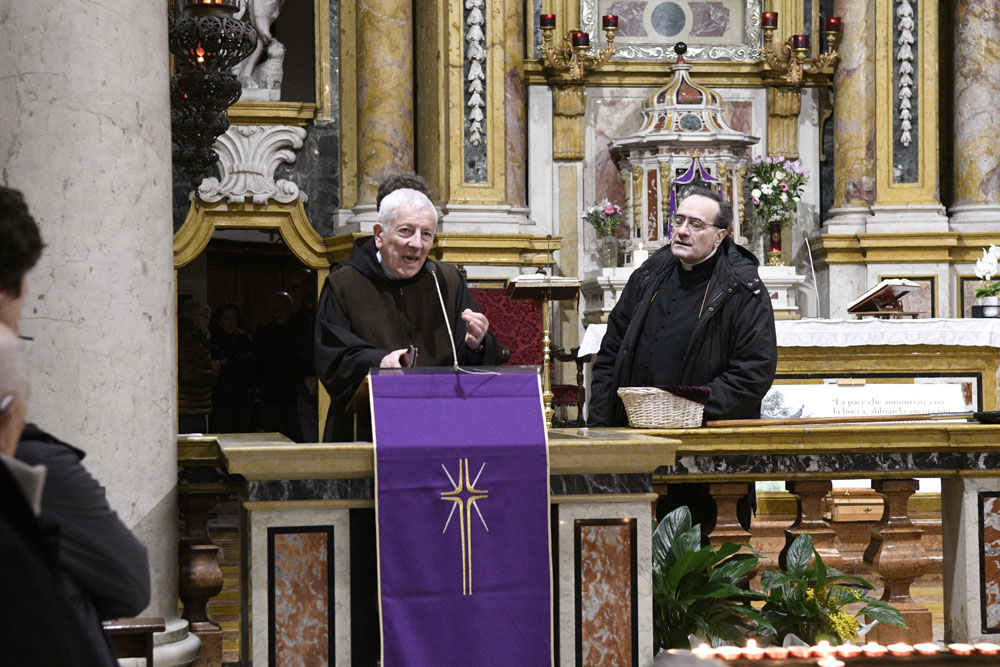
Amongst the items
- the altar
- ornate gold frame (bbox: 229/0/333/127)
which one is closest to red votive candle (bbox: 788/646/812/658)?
the altar

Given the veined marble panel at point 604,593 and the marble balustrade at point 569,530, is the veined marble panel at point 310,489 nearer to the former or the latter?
the marble balustrade at point 569,530

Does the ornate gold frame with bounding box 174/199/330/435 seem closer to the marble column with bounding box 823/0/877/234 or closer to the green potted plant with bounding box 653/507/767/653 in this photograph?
the marble column with bounding box 823/0/877/234

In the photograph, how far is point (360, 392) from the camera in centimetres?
370

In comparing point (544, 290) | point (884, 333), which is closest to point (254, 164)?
point (544, 290)

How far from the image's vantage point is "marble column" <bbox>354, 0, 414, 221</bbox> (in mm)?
10453

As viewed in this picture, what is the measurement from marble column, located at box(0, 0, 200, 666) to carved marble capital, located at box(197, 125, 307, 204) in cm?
710

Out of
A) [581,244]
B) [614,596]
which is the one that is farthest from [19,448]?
[581,244]

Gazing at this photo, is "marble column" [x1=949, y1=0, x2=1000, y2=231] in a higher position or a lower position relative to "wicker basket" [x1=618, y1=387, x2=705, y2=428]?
higher

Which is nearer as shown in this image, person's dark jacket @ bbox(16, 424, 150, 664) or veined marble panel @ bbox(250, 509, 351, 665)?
person's dark jacket @ bbox(16, 424, 150, 664)

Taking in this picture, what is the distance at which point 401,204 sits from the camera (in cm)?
416

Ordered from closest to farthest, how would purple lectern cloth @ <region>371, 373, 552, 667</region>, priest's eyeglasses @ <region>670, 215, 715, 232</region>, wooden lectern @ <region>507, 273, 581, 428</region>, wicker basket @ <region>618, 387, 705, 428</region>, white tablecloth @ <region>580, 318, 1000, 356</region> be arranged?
1. purple lectern cloth @ <region>371, 373, 552, 667</region>
2. wicker basket @ <region>618, 387, 705, 428</region>
3. priest's eyeglasses @ <region>670, 215, 715, 232</region>
4. white tablecloth @ <region>580, 318, 1000, 356</region>
5. wooden lectern @ <region>507, 273, 581, 428</region>

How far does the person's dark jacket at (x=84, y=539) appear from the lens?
1905 millimetres

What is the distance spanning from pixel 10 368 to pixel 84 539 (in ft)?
0.94

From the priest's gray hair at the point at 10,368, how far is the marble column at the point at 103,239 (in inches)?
64.8
